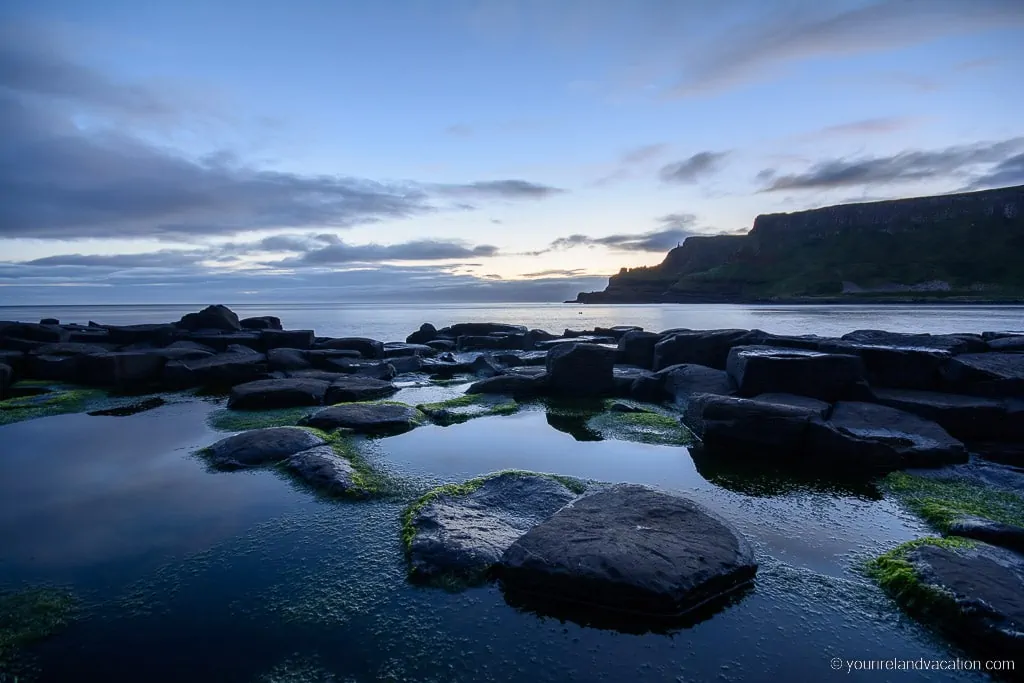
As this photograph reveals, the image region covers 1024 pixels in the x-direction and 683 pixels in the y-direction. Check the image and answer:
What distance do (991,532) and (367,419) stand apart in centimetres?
1023

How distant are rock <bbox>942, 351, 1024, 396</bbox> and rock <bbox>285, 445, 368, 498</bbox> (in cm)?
1300

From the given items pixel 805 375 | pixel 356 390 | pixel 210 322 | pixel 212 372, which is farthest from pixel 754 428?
pixel 210 322

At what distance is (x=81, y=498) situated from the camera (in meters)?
7.11

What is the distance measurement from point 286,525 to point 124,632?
2042 mm

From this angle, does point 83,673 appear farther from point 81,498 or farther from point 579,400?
point 579,400

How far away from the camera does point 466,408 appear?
1332 cm

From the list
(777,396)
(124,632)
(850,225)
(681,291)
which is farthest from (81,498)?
(850,225)

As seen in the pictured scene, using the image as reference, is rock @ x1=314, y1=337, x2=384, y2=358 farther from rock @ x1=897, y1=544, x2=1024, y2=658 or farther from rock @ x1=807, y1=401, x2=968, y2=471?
rock @ x1=897, y1=544, x2=1024, y2=658

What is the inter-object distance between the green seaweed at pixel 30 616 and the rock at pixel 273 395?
28.7 ft

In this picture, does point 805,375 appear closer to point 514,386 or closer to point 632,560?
point 514,386

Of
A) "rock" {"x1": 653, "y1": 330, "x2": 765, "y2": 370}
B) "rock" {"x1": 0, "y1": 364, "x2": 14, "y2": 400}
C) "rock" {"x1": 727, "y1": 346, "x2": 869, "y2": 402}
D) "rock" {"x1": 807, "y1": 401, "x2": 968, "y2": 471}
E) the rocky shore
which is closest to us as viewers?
the rocky shore

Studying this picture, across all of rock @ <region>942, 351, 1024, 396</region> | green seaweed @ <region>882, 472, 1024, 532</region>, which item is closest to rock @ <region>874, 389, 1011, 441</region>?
Result: rock @ <region>942, 351, 1024, 396</region>

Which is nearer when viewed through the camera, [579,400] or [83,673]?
[83,673]

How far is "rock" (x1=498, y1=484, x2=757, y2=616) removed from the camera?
15.0 ft
